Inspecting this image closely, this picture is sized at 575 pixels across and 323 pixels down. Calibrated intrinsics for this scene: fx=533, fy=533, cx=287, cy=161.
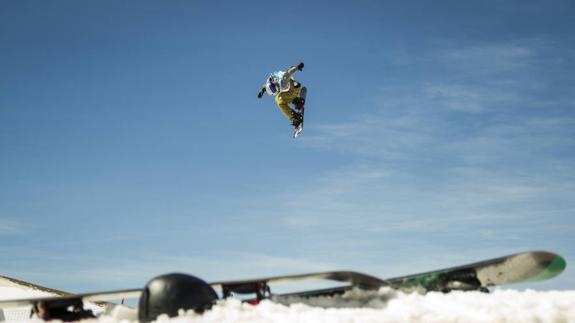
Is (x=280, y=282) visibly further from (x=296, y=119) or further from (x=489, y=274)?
(x=296, y=119)

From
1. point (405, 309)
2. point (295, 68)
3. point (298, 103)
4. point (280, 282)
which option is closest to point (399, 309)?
point (405, 309)

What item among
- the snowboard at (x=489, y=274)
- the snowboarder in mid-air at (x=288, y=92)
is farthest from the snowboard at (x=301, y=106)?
the snowboard at (x=489, y=274)

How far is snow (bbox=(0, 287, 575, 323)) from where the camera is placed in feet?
27.2

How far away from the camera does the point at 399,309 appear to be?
866cm

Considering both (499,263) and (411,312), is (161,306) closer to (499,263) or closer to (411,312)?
(411,312)

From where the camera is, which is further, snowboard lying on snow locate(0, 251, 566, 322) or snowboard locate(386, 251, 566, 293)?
snowboard locate(386, 251, 566, 293)

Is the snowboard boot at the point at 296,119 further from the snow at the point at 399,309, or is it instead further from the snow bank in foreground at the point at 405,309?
the snow bank in foreground at the point at 405,309

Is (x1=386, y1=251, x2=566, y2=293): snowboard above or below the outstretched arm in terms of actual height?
below

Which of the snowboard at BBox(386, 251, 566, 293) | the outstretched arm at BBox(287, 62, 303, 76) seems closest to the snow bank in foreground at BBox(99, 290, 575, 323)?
the snowboard at BBox(386, 251, 566, 293)

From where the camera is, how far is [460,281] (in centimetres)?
1104

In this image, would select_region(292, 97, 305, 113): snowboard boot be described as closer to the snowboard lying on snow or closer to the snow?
the snowboard lying on snow

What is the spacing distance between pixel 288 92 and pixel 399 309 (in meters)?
12.8

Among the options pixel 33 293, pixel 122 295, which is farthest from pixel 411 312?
pixel 33 293


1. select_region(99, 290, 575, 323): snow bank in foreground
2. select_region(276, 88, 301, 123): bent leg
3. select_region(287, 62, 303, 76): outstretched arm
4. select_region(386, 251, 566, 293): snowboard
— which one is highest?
select_region(287, 62, 303, 76): outstretched arm
